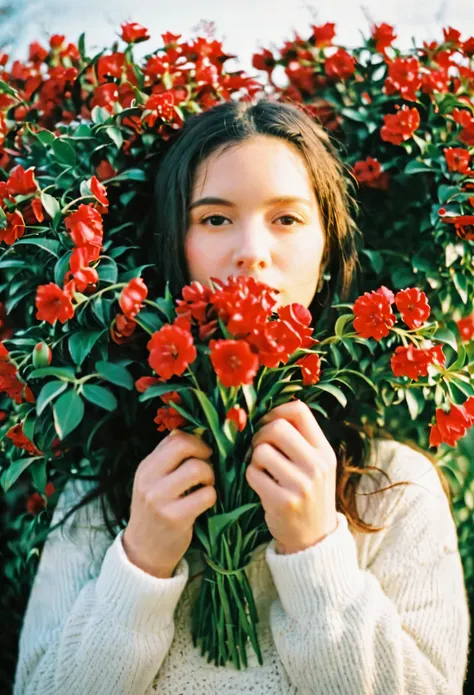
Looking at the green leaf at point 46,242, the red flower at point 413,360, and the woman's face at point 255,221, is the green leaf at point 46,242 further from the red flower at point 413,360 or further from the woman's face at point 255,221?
the red flower at point 413,360

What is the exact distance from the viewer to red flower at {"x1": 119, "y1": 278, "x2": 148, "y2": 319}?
0.97 metres

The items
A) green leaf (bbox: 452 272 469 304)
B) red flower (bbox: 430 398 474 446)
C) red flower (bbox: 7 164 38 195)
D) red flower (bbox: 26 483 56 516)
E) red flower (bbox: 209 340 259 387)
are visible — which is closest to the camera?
red flower (bbox: 209 340 259 387)

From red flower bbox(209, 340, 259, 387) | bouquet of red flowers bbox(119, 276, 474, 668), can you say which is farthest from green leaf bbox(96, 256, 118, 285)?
red flower bbox(209, 340, 259, 387)

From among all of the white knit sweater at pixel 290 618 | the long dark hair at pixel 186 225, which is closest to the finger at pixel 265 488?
the white knit sweater at pixel 290 618

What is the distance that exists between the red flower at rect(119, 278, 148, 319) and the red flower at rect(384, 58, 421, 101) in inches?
38.5

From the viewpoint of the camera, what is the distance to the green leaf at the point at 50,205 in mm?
1251

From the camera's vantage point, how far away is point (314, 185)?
137 centimetres

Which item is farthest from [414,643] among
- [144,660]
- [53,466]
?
[53,466]

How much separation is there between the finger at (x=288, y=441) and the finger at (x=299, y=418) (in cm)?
1

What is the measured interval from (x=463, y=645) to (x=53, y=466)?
2.91 feet

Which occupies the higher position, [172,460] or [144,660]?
[172,460]

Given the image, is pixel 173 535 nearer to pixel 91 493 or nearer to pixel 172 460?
pixel 172 460

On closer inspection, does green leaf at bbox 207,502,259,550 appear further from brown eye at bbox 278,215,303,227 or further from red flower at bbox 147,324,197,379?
brown eye at bbox 278,215,303,227

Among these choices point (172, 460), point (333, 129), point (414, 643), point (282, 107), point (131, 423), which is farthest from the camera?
point (333, 129)
